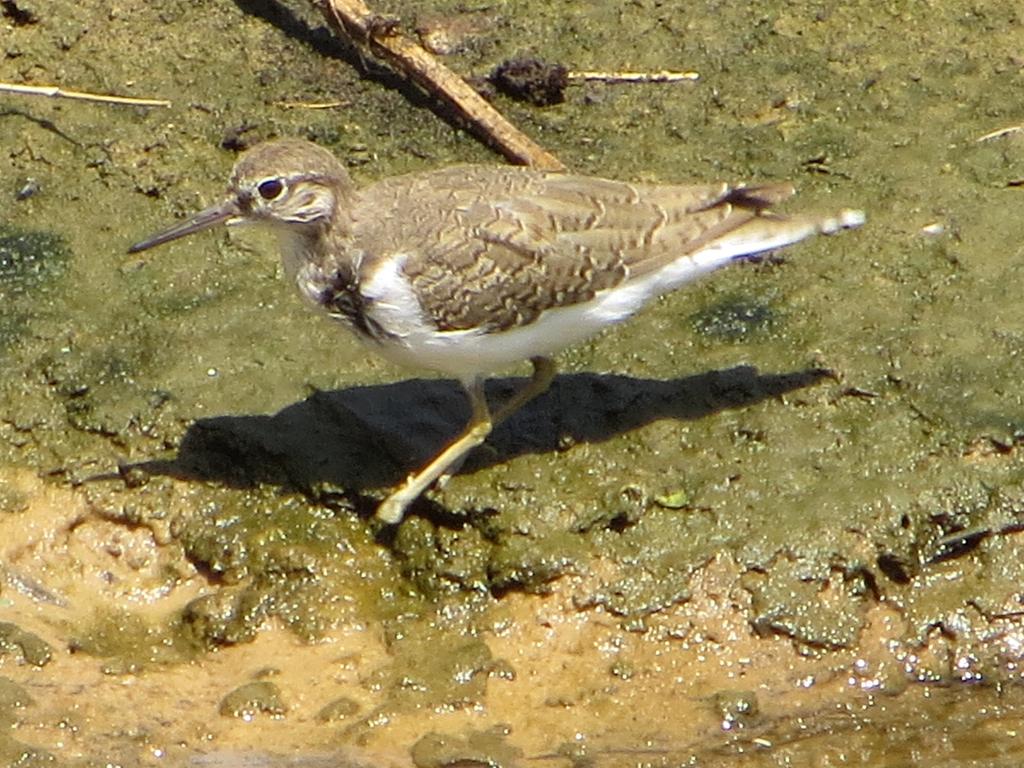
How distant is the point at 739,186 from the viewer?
8125 millimetres

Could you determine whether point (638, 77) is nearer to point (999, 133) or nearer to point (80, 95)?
point (999, 133)

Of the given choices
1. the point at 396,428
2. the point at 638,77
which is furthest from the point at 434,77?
the point at 396,428

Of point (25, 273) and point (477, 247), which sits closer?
point (477, 247)

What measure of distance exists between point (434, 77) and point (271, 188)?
226cm

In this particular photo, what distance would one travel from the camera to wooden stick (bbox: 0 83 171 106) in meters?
9.91

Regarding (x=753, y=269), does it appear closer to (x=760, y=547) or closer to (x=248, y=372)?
(x=760, y=547)

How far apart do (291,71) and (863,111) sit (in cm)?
323

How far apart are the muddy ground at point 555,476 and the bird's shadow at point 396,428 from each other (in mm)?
18

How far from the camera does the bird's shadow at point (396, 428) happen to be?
8008 mm

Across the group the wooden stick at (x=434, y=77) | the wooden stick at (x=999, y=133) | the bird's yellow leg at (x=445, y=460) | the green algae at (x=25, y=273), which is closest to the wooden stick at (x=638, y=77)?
the wooden stick at (x=434, y=77)

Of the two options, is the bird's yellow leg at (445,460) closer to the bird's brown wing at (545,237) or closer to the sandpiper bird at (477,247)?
the sandpiper bird at (477,247)

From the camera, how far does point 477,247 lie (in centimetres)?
763

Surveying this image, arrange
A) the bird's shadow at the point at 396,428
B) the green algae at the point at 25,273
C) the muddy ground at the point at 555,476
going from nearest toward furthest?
the muddy ground at the point at 555,476
the bird's shadow at the point at 396,428
the green algae at the point at 25,273

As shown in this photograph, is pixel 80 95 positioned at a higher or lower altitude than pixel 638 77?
lower
